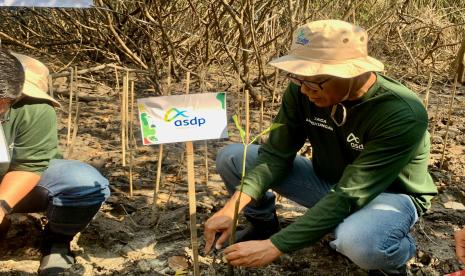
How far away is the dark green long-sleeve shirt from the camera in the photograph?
1.64m

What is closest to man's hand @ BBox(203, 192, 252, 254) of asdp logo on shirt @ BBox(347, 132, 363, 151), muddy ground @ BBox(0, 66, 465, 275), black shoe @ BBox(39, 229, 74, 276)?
muddy ground @ BBox(0, 66, 465, 275)

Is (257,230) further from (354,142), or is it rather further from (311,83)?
(311,83)

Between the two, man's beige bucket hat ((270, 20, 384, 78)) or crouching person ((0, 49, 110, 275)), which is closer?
man's beige bucket hat ((270, 20, 384, 78))

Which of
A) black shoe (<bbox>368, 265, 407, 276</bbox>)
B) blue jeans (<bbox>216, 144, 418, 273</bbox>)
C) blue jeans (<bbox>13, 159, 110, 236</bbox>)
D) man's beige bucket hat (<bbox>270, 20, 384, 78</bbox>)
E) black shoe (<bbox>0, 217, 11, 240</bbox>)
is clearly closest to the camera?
man's beige bucket hat (<bbox>270, 20, 384, 78</bbox>)

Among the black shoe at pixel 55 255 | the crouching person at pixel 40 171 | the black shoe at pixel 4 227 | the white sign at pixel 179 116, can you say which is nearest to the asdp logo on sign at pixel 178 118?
the white sign at pixel 179 116

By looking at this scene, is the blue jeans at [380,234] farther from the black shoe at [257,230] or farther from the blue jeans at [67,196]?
the blue jeans at [67,196]

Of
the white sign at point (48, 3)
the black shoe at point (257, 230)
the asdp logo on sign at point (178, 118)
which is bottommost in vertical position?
the black shoe at point (257, 230)

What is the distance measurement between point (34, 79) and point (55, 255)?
64 cm

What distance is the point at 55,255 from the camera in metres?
2.01

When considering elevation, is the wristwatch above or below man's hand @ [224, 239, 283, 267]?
above

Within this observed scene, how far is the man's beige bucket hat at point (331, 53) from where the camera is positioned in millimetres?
1576

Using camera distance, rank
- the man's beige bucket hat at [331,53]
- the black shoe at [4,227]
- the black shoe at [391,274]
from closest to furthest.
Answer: the man's beige bucket hat at [331,53]
the black shoe at [391,274]
the black shoe at [4,227]

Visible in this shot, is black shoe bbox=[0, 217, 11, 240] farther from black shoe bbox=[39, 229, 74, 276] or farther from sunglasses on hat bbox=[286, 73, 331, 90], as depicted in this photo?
sunglasses on hat bbox=[286, 73, 331, 90]

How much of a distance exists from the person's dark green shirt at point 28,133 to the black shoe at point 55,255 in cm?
31
